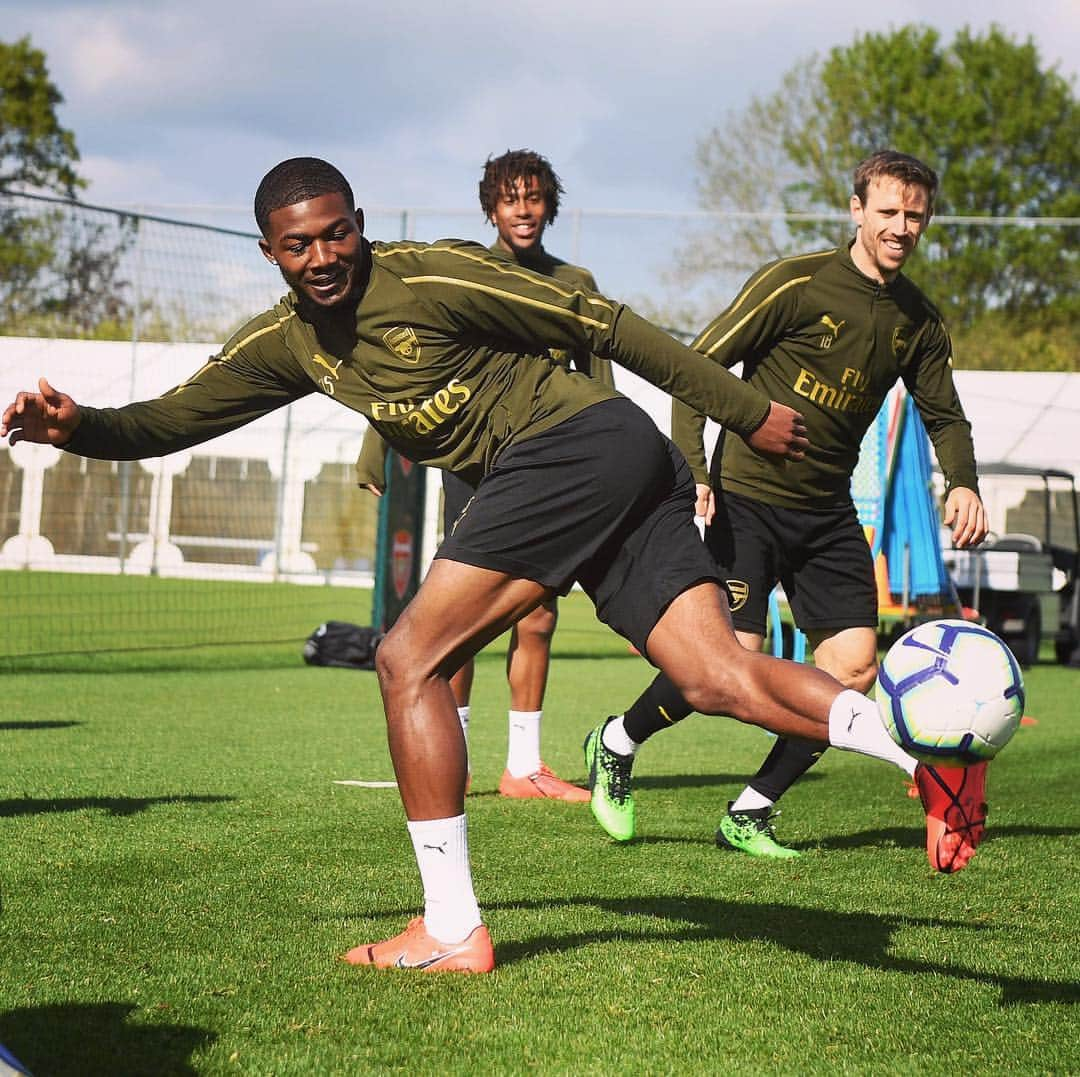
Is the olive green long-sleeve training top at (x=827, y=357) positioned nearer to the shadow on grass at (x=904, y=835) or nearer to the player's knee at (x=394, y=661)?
the shadow on grass at (x=904, y=835)

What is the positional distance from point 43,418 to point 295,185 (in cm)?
91

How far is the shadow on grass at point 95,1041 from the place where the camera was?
2.89 meters

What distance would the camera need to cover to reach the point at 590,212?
72.5ft

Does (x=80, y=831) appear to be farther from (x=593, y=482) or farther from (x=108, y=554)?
(x=108, y=554)

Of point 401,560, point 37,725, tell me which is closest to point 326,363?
point 37,725

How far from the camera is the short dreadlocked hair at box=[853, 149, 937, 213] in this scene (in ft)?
17.0

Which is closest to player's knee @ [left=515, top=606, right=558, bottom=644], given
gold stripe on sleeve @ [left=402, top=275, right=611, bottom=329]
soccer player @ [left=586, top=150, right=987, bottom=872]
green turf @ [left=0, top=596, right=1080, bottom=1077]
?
green turf @ [left=0, top=596, right=1080, bottom=1077]

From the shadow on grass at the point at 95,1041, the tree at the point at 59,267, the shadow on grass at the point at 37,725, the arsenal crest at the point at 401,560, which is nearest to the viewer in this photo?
the shadow on grass at the point at 95,1041

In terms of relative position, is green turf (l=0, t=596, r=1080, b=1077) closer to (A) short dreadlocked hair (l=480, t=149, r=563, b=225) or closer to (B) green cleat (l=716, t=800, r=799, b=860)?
(B) green cleat (l=716, t=800, r=799, b=860)

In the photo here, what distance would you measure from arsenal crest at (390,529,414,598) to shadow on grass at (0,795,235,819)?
835 centimetres

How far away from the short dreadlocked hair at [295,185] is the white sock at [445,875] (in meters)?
1.45

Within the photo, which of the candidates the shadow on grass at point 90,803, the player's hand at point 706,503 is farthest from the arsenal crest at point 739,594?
the shadow on grass at point 90,803

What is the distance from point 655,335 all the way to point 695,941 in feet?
5.13

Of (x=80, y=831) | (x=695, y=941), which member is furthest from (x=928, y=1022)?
(x=80, y=831)
